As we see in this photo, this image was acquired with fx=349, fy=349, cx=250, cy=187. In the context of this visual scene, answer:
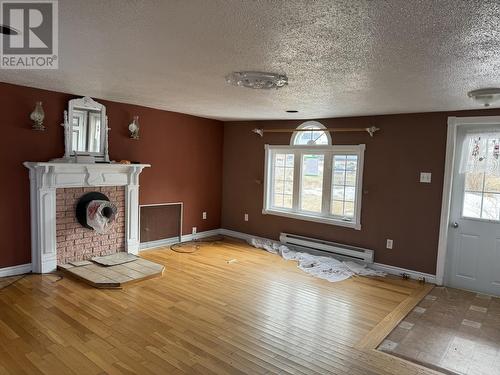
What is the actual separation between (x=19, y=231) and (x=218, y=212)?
3276 mm

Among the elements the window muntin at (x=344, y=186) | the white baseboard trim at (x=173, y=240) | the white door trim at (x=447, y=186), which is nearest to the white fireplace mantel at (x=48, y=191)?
the white baseboard trim at (x=173, y=240)

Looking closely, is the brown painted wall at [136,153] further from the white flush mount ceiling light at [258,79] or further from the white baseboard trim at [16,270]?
the white flush mount ceiling light at [258,79]

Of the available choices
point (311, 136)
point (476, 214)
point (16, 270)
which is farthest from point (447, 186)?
point (16, 270)

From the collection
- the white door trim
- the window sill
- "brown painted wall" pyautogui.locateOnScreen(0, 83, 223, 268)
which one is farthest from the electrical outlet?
"brown painted wall" pyautogui.locateOnScreen(0, 83, 223, 268)

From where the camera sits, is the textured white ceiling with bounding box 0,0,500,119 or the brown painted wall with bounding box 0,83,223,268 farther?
the brown painted wall with bounding box 0,83,223,268

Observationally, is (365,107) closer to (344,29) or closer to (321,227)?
(321,227)

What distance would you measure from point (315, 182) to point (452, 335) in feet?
9.39

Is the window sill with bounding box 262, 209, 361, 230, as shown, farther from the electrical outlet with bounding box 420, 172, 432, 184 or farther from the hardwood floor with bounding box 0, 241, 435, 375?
the electrical outlet with bounding box 420, 172, 432, 184

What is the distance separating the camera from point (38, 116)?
3.83 metres

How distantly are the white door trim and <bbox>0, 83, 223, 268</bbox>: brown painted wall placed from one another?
3.65 meters

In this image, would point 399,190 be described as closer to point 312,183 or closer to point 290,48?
point 312,183

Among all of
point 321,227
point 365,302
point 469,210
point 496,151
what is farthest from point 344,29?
point 321,227

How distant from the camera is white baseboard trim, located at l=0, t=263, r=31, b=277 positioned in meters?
3.80

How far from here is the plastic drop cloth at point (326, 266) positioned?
4.43 m
